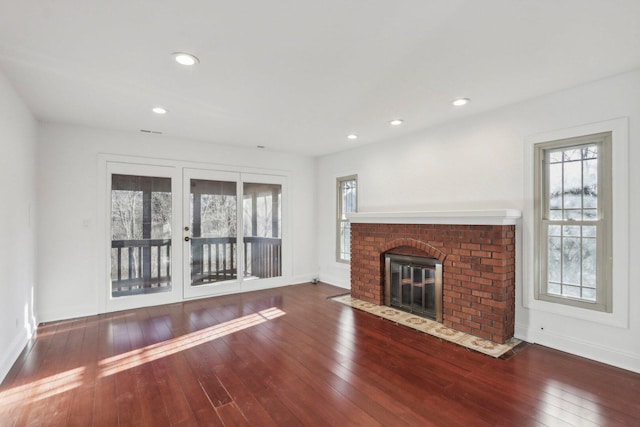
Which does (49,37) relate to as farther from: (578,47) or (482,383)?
(482,383)

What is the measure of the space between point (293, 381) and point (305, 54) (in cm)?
255

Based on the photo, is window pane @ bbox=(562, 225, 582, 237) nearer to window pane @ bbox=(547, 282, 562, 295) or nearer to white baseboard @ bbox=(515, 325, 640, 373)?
window pane @ bbox=(547, 282, 562, 295)

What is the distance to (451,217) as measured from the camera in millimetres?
3609

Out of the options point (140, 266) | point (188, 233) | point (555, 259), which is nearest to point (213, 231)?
point (188, 233)

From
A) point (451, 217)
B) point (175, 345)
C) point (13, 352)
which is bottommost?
point (175, 345)

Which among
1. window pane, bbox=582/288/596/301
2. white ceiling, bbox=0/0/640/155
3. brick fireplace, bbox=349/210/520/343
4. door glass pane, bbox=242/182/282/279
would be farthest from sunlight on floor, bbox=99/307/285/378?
window pane, bbox=582/288/596/301

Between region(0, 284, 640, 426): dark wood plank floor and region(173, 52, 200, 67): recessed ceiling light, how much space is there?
254 cm

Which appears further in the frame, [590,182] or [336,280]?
[336,280]

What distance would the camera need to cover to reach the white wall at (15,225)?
2619mm

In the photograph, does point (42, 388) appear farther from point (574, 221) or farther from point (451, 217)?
point (574, 221)

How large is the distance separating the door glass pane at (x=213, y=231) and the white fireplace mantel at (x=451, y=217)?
2.22 metres

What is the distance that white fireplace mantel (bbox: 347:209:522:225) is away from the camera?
3.19 meters

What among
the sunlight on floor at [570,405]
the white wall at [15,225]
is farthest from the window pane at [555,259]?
the white wall at [15,225]

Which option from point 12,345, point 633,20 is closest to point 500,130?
point 633,20
